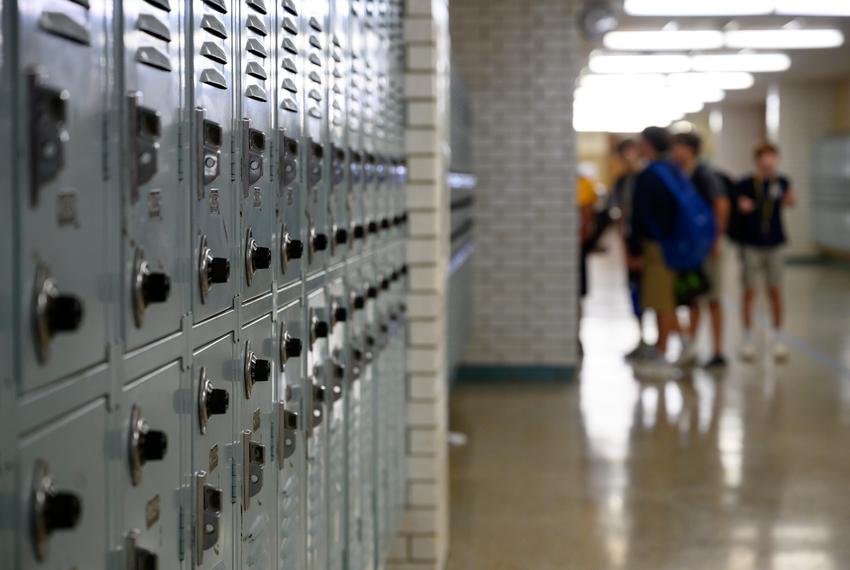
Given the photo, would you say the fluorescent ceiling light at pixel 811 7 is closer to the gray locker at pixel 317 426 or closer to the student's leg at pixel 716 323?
the student's leg at pixel 716 323

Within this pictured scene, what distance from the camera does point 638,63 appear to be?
47.3 feet

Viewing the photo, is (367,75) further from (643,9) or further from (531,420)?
(643,9)

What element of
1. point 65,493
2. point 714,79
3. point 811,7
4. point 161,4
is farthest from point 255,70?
point 714,79

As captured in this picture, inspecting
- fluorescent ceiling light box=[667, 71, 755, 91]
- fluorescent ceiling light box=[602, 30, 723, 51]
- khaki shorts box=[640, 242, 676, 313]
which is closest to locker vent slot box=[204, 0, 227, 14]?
khaki shorts box=[640, 242, 676, 313]

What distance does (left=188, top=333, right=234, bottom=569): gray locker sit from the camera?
5.14ft

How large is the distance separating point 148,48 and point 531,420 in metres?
5.67

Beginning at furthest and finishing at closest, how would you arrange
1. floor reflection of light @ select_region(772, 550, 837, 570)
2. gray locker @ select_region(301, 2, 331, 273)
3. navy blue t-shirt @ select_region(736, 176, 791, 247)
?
1. navy blue t-shirt @ select_region(736, 176, 791, 247)
2. floor reflection of light @ select_region(772, 550, 837, 570)
3. gray locker @ select_region(301, 2, 331, 273)

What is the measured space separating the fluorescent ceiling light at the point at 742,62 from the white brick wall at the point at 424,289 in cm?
1074

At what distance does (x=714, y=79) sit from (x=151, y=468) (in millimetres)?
16609

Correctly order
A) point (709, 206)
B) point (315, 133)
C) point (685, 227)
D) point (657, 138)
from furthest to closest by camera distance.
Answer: point (709, 206), point (657, 138), point (685, 227), point (315, 133)

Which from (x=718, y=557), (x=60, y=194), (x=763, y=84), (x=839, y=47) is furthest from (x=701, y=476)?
(x=763, y=84)

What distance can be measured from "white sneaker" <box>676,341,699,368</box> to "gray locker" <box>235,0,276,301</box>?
692 cm

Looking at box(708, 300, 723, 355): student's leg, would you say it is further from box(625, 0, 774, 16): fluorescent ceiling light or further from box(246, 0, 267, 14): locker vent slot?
box(246, 0, 267, 14): locker vent slot

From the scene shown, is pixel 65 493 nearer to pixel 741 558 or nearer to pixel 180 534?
pixel 180 534
